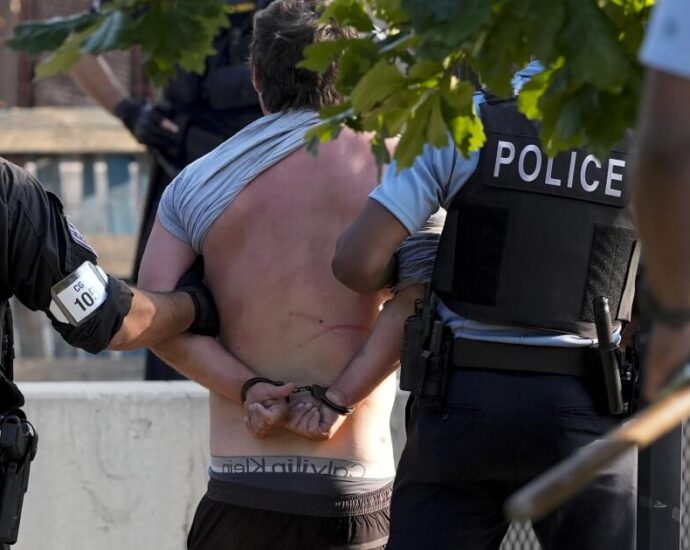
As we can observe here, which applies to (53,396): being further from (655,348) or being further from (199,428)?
(655,348)

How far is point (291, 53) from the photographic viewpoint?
325cm

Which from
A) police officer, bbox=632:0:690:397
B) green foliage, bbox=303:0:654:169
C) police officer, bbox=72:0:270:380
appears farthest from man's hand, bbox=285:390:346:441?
police officer, bbox=72:0:270:380

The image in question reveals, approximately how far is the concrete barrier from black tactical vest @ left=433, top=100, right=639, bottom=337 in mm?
1526

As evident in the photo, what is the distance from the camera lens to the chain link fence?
450 cm

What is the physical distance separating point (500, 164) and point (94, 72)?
3141mm

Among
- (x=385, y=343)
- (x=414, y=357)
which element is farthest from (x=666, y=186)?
(x=385, y=343)

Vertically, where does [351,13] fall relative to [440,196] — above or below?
above

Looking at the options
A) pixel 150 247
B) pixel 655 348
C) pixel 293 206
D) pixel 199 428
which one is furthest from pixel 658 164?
pixel 199 428

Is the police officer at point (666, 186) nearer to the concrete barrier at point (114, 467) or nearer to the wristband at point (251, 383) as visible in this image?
the wristband at point (251, 383)

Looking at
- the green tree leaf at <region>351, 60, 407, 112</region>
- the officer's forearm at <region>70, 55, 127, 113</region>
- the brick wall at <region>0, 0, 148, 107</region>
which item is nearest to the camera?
the green tree leaf at <region>351, 60, 407, 112</region>

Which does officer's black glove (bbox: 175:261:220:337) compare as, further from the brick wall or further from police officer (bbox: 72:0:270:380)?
the brick wall

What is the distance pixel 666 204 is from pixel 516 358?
5.14 feet

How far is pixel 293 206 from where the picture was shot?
327cm

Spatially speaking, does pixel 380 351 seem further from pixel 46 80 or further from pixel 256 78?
pixel 46 80
